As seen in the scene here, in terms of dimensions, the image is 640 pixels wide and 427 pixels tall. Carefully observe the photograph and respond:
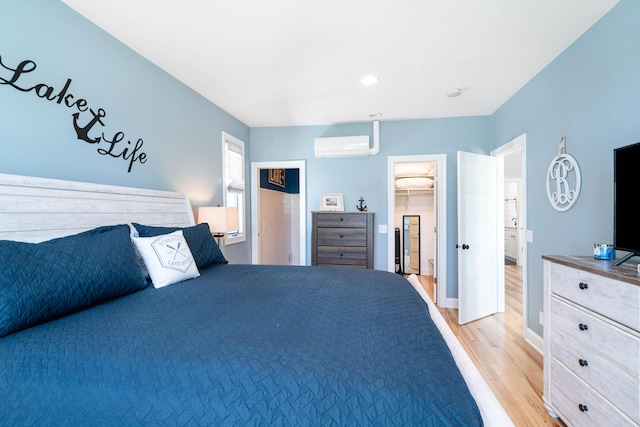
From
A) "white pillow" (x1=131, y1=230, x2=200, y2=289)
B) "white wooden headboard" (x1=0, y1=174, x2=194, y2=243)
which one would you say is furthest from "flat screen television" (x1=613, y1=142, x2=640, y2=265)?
"white wooden headboard" (x1=0, y1=174, x2=194, y2=243)

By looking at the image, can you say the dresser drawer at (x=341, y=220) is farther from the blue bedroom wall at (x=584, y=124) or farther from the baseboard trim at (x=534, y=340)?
the baseboard trim at (x=534, y=340)

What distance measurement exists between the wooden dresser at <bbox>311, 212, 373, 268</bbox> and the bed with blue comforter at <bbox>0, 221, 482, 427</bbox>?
2128mm

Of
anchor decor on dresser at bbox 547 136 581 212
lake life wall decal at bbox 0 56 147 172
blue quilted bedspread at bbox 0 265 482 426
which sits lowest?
blue quilted bedspread at bbox 0 265 482 426

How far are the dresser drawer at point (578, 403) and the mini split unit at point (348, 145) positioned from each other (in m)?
2.86

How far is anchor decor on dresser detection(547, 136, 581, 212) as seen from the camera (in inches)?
79.7

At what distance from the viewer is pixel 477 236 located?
314cm

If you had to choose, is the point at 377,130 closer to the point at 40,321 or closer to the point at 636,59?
the point at 636,59

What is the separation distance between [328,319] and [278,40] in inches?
79.7

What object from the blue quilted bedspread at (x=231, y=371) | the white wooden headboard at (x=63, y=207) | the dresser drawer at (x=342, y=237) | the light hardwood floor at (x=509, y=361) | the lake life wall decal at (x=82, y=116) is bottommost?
the light hardwood floor at (x=509, y=361)

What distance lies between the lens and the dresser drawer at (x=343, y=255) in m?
3.50

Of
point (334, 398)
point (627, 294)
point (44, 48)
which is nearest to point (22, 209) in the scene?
point (44, 48)

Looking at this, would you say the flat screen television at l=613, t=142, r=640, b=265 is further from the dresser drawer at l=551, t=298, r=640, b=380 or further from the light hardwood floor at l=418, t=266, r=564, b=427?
the light hardwood floor at l=418, t=266, r=564, b=427

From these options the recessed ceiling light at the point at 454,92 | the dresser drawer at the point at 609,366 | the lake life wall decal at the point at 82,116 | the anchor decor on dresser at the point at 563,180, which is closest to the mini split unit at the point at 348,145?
the recessed ceiling light at the point at 454,92

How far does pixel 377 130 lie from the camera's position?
3.71 meters
